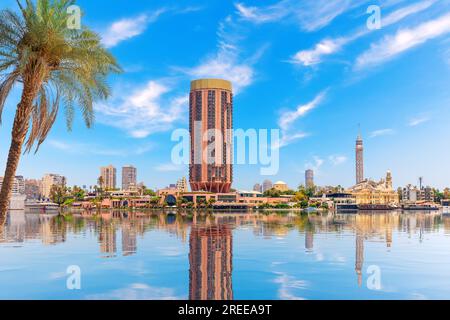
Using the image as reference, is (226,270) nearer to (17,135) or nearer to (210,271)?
(210,271)

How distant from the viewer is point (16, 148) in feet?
70.8

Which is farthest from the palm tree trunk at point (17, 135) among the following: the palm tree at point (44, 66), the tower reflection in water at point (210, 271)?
the tower reflection in water at point (210, 271)

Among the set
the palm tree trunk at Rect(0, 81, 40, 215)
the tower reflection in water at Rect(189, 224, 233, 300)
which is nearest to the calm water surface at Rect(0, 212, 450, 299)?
the tower reflection in water at Rect(189, 224, 233, 300)

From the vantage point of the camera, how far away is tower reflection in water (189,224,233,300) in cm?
2375

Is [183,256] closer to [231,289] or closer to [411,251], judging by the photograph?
[231,289]

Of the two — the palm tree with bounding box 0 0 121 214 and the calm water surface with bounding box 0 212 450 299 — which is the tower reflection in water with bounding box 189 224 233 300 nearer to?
the calm water surface with bounding box 0 212 450 299

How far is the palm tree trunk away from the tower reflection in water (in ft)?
33.0

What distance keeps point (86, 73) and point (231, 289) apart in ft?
44.5

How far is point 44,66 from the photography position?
72.5ft

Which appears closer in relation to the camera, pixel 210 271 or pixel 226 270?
pixel 210 271

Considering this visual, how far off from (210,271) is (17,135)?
14.6 m

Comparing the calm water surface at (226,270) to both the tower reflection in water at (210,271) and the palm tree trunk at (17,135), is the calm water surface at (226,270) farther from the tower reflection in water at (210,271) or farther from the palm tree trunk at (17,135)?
the palm tree trunk at (17,135)

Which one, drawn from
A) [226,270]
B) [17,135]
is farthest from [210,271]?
[17,135]
